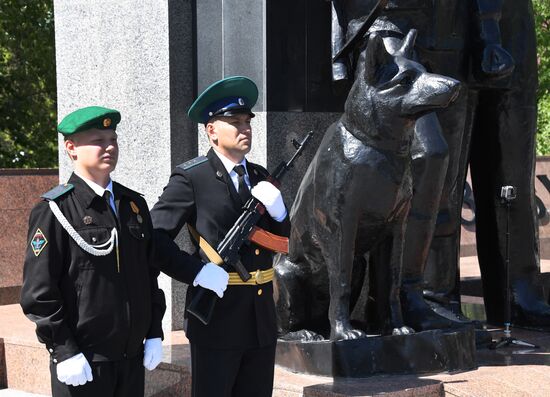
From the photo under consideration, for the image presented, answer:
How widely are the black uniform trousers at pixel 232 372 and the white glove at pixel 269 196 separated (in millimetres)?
576

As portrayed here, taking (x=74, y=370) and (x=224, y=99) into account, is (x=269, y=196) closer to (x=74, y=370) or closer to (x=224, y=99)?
(x=224, y=99)

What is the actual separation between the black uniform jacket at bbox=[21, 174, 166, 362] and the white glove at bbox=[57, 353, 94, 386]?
0.09ft

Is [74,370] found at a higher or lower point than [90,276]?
lower

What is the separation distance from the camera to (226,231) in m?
4.75

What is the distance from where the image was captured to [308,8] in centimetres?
732

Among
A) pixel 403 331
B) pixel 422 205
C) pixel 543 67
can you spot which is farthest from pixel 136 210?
pixel 543 67

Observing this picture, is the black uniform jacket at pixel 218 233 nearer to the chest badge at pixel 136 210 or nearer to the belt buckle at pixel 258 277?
the belt buckle at pixel 258 277

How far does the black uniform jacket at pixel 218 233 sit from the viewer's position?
466 cm

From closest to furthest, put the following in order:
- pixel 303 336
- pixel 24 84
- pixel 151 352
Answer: pixel 151 352
pixel 303 336
pixel 24 84

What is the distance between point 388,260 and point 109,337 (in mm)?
2019

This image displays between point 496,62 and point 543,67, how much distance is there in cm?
1628

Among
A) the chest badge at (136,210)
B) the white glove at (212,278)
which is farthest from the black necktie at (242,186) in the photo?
the chest badge at (136,210)

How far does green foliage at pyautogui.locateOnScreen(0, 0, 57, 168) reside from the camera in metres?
21.9

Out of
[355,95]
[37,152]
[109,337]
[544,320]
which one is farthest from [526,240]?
[37,152]
